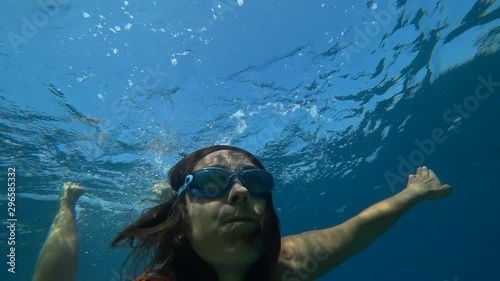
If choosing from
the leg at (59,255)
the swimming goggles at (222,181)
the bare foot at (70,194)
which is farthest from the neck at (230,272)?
the bare foot at (70,194)

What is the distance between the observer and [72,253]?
124 inches

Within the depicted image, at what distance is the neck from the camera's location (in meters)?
3.14

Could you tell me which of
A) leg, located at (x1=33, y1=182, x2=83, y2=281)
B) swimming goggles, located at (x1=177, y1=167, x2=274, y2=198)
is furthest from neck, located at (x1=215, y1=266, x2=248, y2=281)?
leg, located at (x1=33, y1=182, x2=83, y2=281)

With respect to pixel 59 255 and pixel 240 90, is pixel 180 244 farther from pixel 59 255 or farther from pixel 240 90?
pixel 240 90

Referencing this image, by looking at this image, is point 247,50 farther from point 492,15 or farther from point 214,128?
point 492,15

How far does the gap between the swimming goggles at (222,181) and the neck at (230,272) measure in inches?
30.5

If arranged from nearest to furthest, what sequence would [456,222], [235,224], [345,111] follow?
[235,224] < [345,111] < [456,222]

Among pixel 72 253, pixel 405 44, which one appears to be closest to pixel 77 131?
pixel 72 253

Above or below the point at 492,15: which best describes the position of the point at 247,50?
above

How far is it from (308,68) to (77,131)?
36.1 ft

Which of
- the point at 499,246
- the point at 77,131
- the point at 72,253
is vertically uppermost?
the point at 77,131

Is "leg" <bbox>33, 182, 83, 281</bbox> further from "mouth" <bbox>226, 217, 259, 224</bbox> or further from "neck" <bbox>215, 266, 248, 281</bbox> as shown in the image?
"mouth" <bbox>226, 217, 259, 224</bbox>

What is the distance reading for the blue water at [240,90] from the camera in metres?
10.3

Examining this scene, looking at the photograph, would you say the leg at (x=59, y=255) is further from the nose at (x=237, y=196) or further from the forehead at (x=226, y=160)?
the nose at (x=237, y=196)
